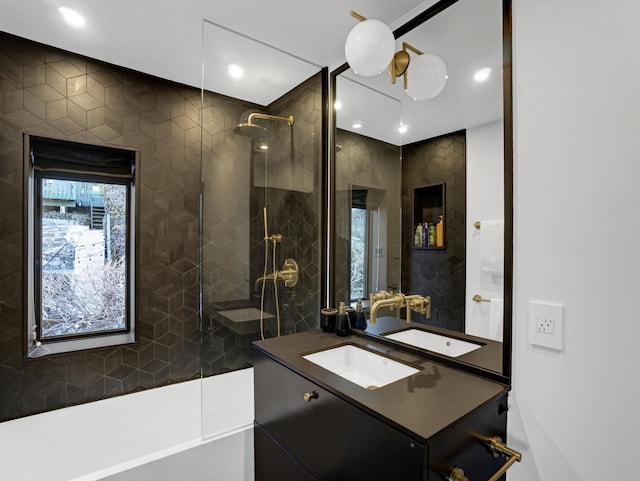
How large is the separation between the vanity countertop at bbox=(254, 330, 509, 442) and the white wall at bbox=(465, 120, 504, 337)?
0.23m

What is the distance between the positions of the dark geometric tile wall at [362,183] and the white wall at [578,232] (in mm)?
610

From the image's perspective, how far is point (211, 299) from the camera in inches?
77.1

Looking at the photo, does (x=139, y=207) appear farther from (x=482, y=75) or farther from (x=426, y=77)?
(x=482, y=75)

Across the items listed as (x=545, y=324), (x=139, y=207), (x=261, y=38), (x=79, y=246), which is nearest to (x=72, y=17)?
(x=261, y=38)

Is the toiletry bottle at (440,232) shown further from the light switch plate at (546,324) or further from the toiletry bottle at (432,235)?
the light switch plate at (546,324)

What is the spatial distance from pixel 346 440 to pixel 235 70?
200 centimetres

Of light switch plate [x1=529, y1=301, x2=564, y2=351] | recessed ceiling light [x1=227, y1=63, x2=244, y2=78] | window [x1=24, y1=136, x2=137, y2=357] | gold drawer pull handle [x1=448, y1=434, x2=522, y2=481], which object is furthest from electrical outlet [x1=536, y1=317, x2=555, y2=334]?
window [x1=24, y1=136, x2=137, y2=357]

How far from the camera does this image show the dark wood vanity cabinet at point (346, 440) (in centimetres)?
83

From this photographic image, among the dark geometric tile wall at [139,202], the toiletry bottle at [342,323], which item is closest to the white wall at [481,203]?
the toiletry bottle at [342,323]

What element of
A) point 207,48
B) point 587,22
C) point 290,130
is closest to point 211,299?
point 290,130

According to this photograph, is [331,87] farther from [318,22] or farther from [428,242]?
[428,242]

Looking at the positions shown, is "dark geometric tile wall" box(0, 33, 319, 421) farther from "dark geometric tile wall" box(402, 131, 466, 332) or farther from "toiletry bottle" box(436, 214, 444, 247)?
"toiletry bottle" box(436, 214, 444, 247)

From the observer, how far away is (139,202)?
232cm

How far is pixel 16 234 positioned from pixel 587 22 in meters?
2.94
